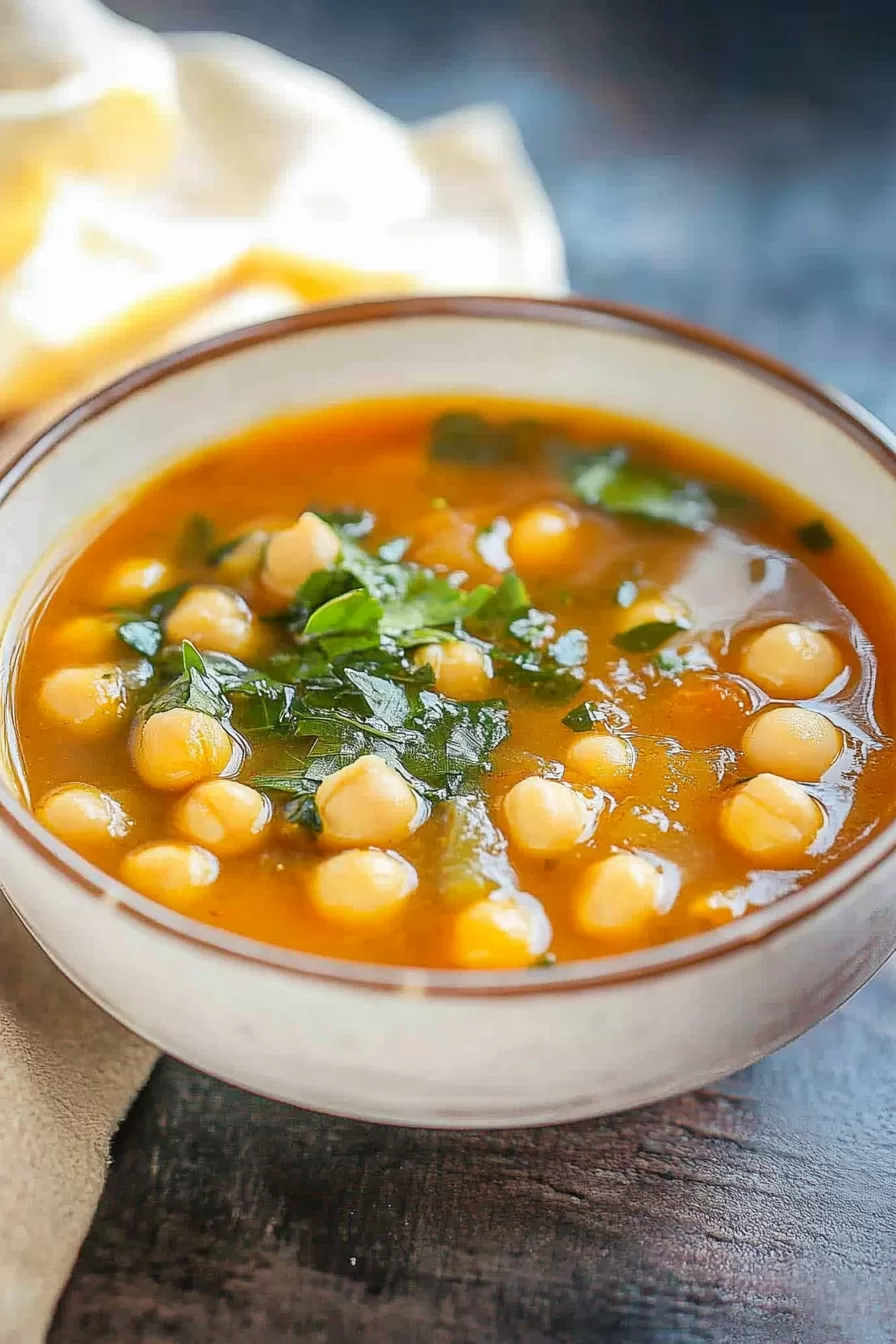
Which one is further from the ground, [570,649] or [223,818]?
[570,649]

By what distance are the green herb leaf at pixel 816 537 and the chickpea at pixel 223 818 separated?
2.80ft

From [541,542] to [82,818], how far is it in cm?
74

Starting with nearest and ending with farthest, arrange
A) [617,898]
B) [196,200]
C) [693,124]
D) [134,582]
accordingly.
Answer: [617,898]
[134,582]
[196,200]
[693,124]

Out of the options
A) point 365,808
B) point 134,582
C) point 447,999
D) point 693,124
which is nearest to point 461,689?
point 365,808

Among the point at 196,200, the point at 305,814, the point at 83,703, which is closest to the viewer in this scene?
the point at 305,814

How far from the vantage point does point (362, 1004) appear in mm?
1226

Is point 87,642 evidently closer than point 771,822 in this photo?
No

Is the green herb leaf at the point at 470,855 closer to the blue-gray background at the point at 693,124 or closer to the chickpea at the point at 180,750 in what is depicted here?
the chickpea at the point at 180,750

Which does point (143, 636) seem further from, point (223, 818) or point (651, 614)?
point (651, 614)

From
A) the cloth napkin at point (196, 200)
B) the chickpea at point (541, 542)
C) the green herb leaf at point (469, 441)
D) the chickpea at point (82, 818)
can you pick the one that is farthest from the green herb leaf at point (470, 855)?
the cloth napkin at point (196, 200)

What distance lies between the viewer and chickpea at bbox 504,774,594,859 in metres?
1.57

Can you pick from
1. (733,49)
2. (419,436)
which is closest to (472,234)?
(419,436)

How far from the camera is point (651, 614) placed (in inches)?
73.1

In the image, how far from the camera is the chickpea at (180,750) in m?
1.64
